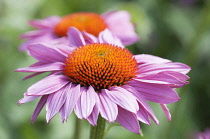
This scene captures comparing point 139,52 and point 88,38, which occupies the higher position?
point 88,38

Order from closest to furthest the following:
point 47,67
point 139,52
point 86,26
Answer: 1. point 47,67
2. point 86,26
3. point 139,52

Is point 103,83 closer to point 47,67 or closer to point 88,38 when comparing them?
point 47,67

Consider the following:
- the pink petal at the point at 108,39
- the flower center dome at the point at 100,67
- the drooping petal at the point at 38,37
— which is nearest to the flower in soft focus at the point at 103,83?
the flower center dome at the point at 100,67

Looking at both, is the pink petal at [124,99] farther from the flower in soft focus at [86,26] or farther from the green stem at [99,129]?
the flower in soft focus at [86,26]

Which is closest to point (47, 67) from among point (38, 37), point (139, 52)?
point (38, 37)

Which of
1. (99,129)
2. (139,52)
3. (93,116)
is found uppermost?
(93,116)

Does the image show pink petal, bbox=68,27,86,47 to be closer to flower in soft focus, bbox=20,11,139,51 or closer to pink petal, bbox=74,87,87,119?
flower in soft focus, bbox=20,11,139,51
